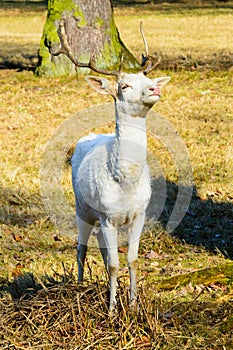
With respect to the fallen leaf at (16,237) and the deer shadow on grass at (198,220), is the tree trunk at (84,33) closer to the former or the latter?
the deer shadow on grass at (198,220)

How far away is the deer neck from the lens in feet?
13.0

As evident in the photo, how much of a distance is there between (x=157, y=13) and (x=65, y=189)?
897 inches

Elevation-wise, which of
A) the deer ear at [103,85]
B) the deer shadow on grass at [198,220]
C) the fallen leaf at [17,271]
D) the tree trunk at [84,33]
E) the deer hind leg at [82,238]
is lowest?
the tree trunk at [84,33]

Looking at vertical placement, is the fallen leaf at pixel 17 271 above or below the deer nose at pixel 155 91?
below

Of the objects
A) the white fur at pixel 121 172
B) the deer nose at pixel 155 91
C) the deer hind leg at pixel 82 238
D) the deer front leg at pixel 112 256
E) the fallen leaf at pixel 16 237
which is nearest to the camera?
the deer nose at pixel 155 91

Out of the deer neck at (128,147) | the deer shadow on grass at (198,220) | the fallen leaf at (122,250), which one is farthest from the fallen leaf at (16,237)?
the deer neck at (128,147)

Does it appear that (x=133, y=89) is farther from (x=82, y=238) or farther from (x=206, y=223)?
(x=206, y=223)

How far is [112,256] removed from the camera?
4309 millimetres

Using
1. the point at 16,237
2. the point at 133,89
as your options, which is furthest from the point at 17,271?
the point at 133,89

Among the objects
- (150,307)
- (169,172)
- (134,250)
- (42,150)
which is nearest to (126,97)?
Answer: (134,250)

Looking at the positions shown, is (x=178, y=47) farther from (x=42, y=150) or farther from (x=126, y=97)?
(x=126, y=97)

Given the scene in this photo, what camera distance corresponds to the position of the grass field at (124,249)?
441cm

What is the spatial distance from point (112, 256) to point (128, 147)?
68 cm

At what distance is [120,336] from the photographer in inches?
170
